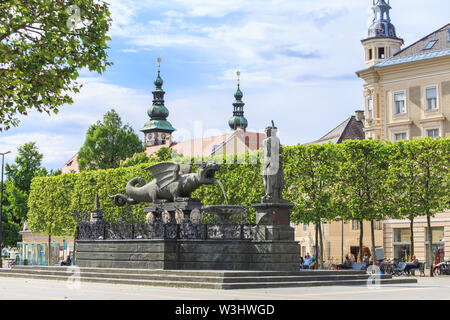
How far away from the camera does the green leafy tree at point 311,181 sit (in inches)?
1657

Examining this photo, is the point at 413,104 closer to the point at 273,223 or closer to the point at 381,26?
the point at 381,26

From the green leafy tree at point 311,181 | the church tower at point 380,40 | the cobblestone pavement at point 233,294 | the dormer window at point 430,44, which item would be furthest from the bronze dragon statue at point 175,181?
the church tower at point 380,40

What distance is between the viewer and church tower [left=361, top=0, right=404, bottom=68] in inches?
2419

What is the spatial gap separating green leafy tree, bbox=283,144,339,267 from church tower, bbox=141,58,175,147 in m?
98.4

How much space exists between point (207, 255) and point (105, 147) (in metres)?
57.5

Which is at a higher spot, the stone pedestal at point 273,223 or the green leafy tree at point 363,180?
the green leafy tree at point 363,180

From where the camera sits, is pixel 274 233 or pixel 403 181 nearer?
pixel 274 233

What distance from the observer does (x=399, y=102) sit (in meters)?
54.2

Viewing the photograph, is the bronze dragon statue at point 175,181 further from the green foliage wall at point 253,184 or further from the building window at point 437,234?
the building window at point 437,234

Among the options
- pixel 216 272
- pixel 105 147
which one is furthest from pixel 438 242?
pixel 105 147

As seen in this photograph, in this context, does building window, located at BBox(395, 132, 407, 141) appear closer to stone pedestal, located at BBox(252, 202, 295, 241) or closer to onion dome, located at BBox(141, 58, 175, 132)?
stone pedestal, located at BBox(252, 202, 295, 241)

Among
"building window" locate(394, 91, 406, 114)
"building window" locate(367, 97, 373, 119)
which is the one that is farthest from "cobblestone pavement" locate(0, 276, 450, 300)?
"building window" locate(367, 97, 373, 119)

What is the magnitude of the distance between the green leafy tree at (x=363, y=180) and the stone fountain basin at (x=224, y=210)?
48.8ft
